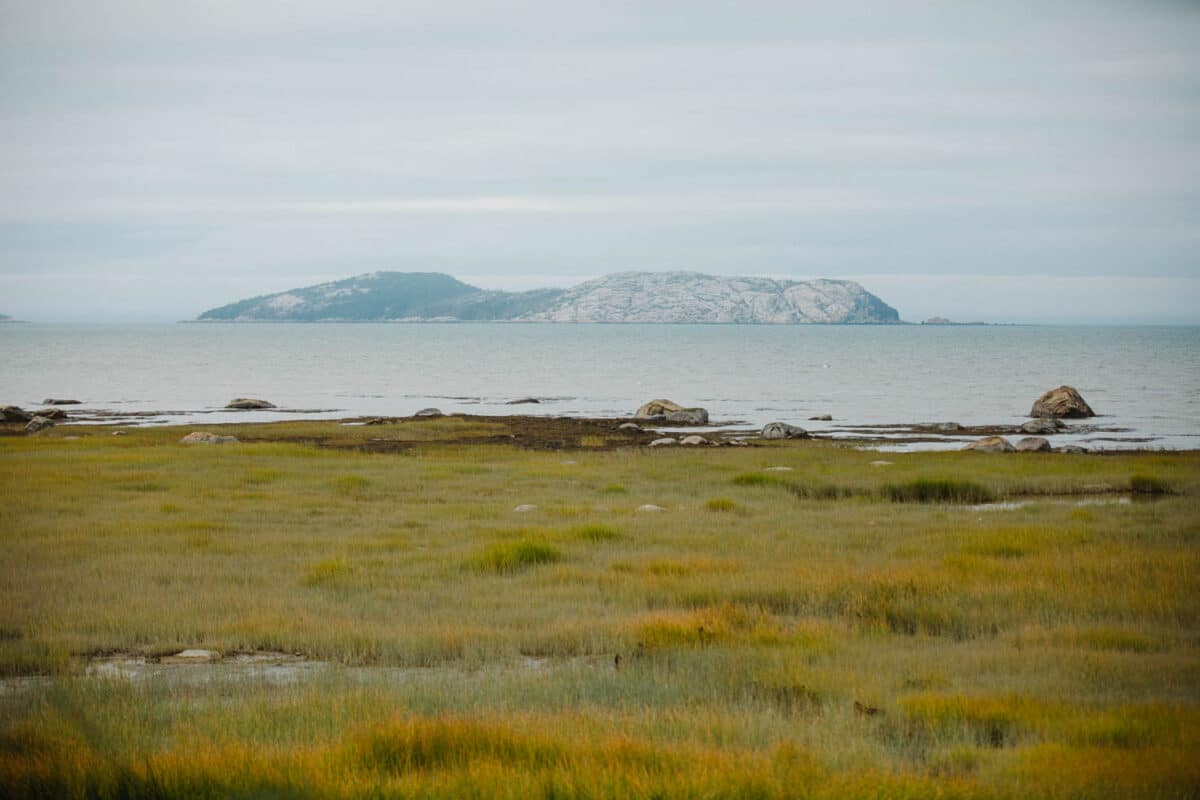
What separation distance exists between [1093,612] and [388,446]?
3534 cm

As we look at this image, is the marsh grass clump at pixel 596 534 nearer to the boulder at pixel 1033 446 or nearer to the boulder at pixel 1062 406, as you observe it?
the boulder at pixel 1033 446

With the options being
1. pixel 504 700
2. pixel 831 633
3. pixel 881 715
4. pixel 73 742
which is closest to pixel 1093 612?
pixel 831 633

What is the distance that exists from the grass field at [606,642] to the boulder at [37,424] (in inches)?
1193

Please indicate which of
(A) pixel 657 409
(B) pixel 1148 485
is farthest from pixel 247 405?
(B) pixel 1148 485

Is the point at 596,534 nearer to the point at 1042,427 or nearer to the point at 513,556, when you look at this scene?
the point at 513,556

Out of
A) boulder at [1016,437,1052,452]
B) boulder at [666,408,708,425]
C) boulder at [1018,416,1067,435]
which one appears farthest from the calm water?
boulder at [1016,437,1052,452]

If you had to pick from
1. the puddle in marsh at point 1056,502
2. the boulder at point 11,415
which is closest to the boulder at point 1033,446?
the puddle in marsh at point 1056,502

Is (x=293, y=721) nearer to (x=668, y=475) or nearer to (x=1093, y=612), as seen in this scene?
(x=1093, y=612)

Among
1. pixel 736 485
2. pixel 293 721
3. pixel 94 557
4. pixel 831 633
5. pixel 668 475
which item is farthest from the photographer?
pixel 668 475

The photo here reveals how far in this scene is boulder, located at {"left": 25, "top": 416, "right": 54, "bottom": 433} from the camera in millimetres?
54656

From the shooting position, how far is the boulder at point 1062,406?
6544cm

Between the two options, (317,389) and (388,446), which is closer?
(388,446)

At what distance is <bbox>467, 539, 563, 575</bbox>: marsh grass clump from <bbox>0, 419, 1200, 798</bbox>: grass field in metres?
0.06

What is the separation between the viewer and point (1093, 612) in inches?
540
